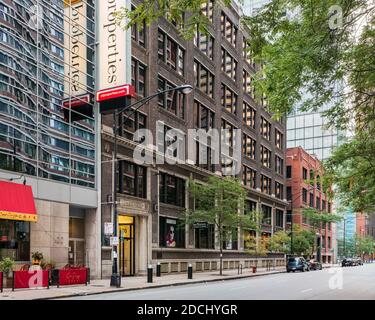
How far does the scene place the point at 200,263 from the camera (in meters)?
45.4

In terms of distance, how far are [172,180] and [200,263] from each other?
8517 mm

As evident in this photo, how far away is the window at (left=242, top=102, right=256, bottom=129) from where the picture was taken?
6000 cm

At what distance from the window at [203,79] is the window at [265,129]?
1728 cm

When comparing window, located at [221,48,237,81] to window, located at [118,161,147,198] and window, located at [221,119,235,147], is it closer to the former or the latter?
window, located at [221,119,235,147]

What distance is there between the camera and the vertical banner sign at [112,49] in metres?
31.6

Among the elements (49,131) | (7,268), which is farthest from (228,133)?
(7,268)

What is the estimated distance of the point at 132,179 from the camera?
36281mm

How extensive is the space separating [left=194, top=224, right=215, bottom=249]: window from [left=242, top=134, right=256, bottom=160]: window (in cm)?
1312

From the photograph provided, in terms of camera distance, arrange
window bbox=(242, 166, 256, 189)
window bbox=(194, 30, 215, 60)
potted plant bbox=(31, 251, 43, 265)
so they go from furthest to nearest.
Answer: window bbox=(242, 166, 256, 189) < window bbox=(194, 30, 215, 60) < potted plant bbox=(31, 251, 43, 265)

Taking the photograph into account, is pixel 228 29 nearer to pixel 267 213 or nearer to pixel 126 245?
pixel 267 213

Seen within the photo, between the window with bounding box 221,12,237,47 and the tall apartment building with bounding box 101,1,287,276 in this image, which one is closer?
the tall apartment building with bounding box 101,1,287,276

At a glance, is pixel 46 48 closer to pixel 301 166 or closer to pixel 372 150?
pixel 372 150

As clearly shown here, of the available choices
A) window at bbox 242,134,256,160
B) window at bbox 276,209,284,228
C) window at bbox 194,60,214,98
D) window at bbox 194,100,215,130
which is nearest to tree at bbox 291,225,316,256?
window at bbox 276,209,284,228

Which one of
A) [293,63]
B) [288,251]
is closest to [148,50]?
[293,63]
